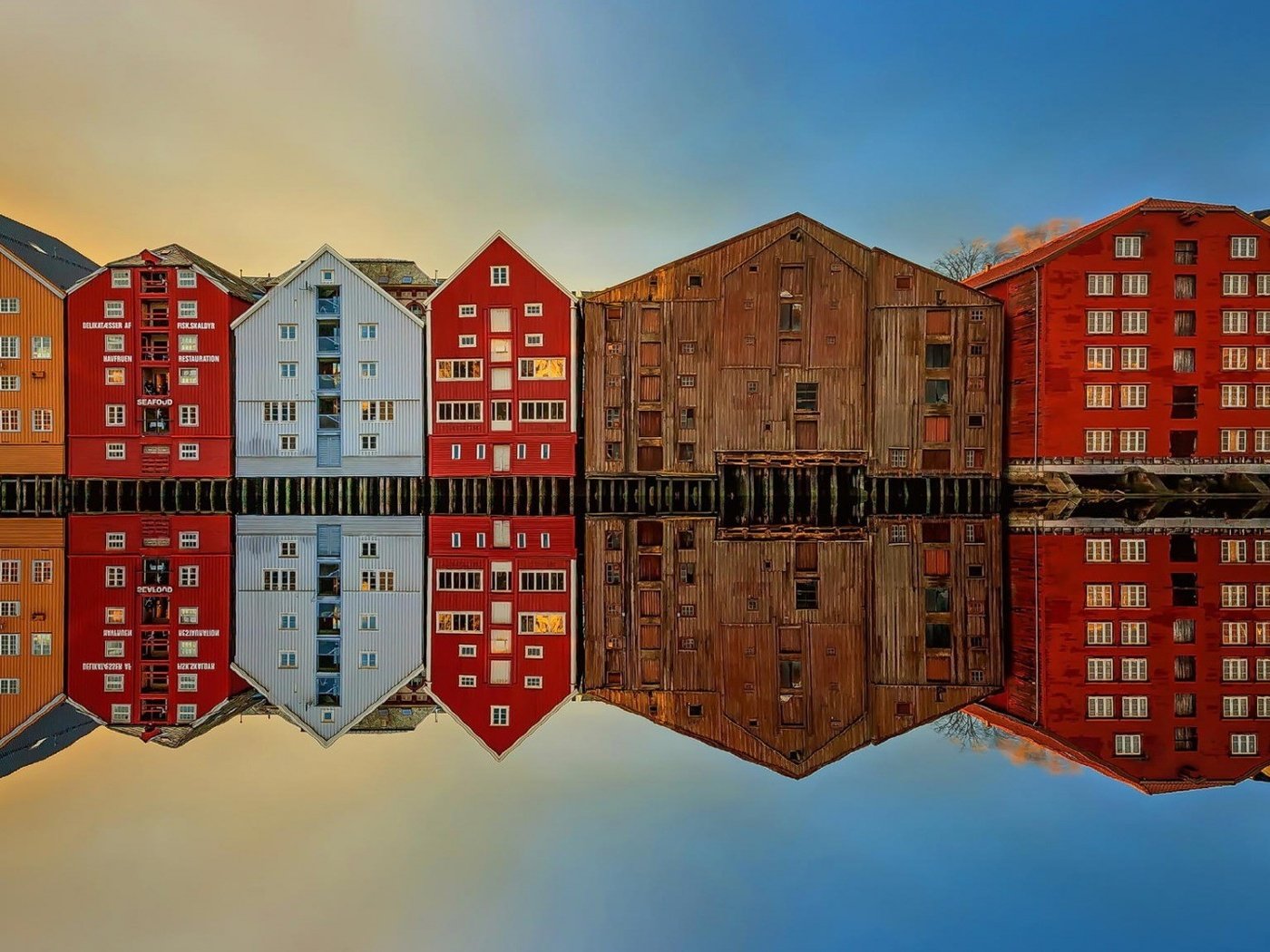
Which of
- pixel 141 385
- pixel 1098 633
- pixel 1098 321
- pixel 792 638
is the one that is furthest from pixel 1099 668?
pixel 141 385

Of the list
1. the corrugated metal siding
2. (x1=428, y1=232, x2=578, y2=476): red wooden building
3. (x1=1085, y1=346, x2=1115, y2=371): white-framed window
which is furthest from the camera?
the corrugated metal siding

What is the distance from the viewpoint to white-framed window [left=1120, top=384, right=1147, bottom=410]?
35188mm

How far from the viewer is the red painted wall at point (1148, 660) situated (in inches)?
421

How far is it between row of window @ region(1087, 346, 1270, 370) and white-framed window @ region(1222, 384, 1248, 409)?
83 cm

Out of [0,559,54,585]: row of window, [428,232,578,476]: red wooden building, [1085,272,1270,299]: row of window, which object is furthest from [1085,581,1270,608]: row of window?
[0,559,54,585]: row of window

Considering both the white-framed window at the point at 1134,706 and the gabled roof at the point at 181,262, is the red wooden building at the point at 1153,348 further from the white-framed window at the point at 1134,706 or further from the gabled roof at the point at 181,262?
the gabled roof at the point at 181,262

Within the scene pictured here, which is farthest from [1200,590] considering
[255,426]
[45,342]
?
[45,342]

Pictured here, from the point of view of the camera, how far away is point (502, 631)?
1684 cm

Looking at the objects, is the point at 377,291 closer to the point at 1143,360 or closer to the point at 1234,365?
the point at 1143,360

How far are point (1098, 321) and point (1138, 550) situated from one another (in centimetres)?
1663

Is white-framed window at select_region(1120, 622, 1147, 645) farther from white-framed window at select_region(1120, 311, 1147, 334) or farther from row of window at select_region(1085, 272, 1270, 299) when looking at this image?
white-framed window at select_region(1120, 311, 1147, 334)

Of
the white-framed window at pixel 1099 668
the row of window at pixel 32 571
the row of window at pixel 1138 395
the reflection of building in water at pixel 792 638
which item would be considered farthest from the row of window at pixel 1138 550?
the row of window at pixel 32 571

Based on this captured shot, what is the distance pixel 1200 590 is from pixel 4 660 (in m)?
26.6

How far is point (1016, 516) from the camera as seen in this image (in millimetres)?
31469
